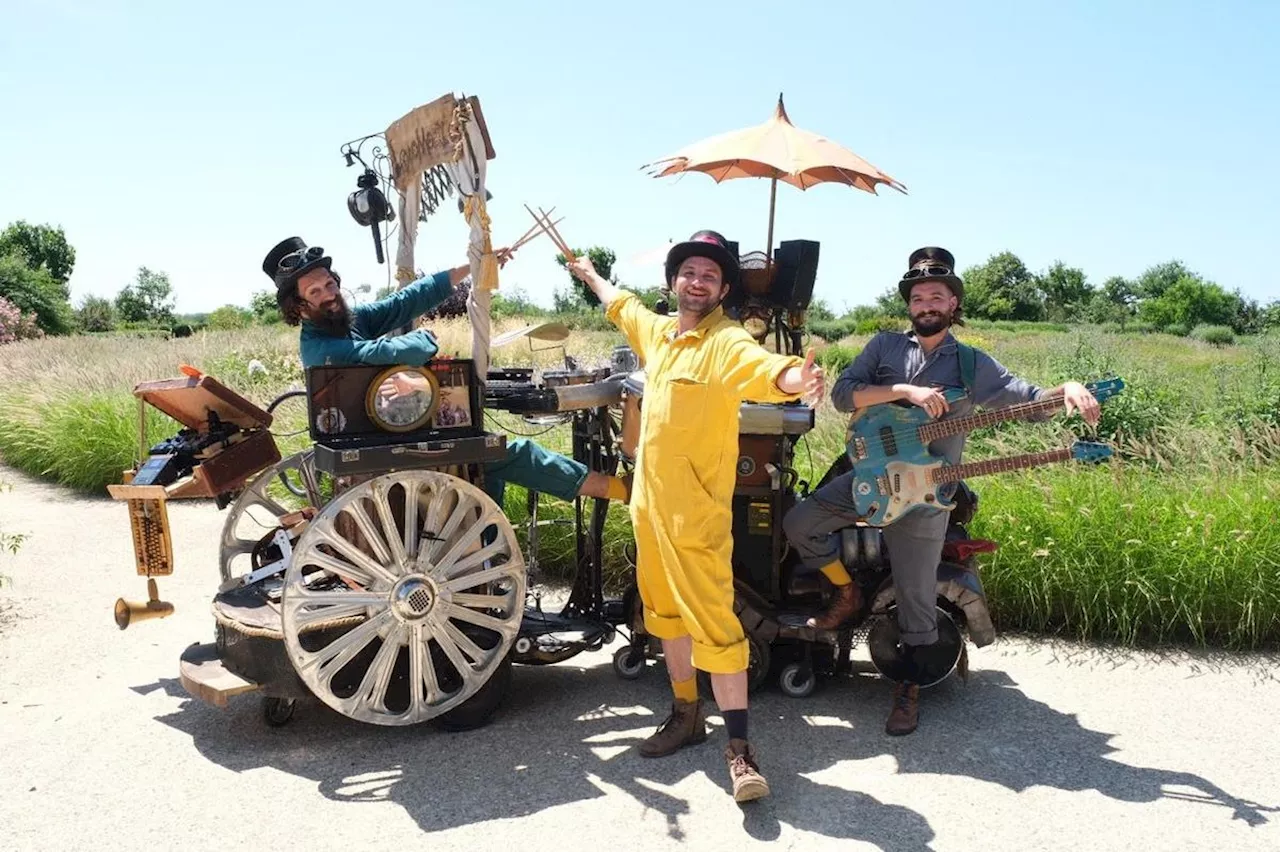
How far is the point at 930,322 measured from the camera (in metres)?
3.91

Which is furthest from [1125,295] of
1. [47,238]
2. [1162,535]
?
[1162,535]

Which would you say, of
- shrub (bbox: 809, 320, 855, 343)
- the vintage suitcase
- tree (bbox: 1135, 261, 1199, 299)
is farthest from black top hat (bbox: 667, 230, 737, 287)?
tree (bbox: 1135, 261, 1199, 299)

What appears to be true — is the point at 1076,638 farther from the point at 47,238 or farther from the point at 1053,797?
the point at 47,238

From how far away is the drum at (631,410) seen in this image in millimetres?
4199

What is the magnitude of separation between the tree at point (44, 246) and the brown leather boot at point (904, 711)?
5368 centimetres

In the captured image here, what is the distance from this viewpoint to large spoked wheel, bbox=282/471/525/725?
3658mm

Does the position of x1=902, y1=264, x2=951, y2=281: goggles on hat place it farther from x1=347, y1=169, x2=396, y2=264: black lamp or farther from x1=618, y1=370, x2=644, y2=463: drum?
x1=347, y1=169, x2=396, y2=264: black lamp

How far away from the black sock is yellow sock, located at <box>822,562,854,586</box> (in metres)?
0.93

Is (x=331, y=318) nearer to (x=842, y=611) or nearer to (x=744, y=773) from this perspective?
(x=744, y=773)

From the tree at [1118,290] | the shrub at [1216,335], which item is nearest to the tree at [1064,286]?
A: the tree at [1118,290]

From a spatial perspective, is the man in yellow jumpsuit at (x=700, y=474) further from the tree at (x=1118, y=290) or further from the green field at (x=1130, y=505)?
the tree at (x=1118, y=290)

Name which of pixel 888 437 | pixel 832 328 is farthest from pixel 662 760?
pixel 832 328

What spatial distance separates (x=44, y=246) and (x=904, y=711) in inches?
2285

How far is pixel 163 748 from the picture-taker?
3900 millimetres
